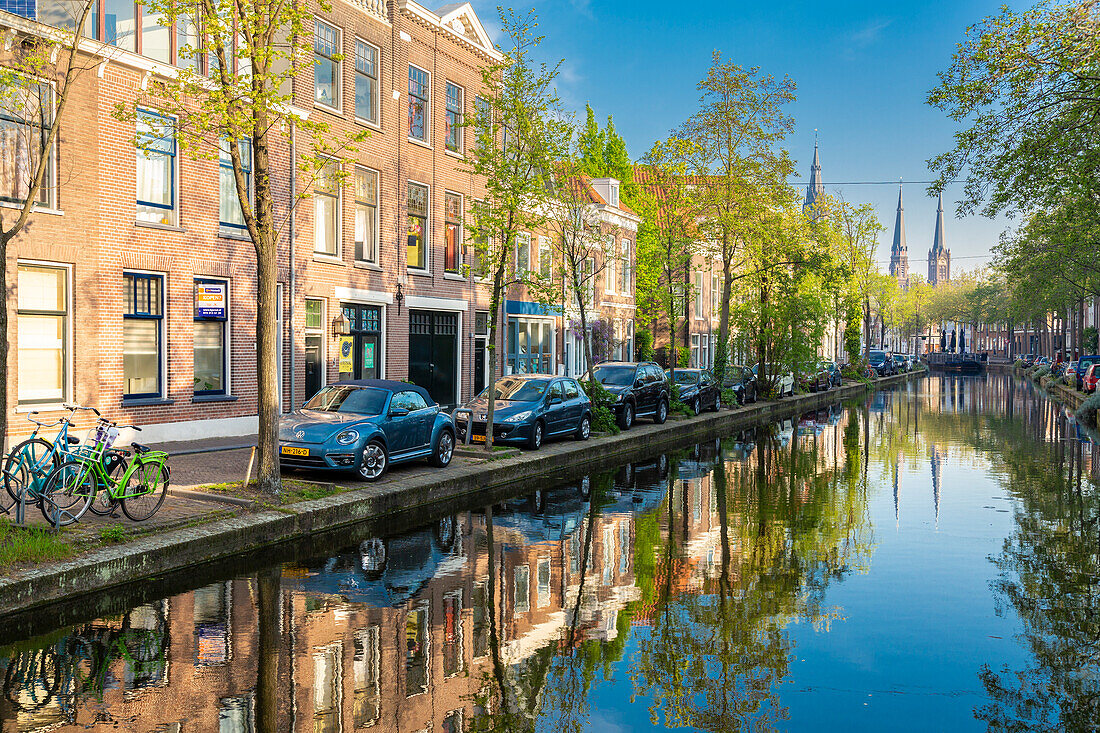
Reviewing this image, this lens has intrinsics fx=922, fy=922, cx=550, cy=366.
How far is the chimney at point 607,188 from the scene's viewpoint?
140 feet

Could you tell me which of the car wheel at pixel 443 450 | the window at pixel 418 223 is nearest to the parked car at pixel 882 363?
the window at pixel 418 223

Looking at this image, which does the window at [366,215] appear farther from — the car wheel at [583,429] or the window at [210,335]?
the car wheel at [583,429]

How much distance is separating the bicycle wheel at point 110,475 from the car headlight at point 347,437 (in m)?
3.79

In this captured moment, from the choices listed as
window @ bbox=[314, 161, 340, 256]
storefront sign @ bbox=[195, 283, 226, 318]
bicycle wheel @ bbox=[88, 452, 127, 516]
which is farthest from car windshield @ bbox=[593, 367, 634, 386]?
bicycle wheel @ bbox=[88, 452, 127, 516]

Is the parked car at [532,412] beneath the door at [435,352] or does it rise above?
beneath

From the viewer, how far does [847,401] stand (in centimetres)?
4550

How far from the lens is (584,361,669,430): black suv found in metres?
24.5

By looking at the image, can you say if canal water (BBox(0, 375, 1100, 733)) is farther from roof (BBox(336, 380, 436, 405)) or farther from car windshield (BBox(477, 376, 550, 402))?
car windshield (BBox(477, 376, 550, 402))

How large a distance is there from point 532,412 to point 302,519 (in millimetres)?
8472

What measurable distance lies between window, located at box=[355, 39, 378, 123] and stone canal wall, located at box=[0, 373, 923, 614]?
1061cm

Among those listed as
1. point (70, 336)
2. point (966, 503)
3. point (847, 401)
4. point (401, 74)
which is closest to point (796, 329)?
point (847, 401)

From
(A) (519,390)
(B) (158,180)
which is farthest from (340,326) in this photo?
(B) (158,180)

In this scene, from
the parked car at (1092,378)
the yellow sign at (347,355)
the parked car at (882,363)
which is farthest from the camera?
the parked car at (882,363)

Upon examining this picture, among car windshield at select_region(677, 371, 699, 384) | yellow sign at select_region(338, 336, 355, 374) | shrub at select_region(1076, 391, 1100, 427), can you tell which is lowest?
shrub at select_region(1076, 391, 1100, 427)
